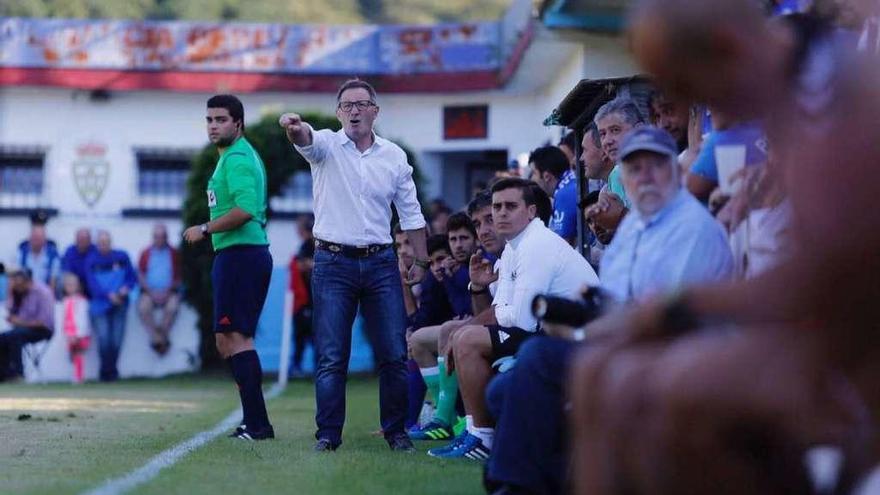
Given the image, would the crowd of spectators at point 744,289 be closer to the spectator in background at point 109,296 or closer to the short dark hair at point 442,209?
the short dark hair at point 442,209

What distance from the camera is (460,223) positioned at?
1297 cm

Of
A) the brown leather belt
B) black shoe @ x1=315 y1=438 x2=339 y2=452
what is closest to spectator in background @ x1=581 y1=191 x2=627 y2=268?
the brown leather belt

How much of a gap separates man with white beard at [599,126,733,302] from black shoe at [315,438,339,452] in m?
4.15

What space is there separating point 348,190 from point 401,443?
1.62 metres

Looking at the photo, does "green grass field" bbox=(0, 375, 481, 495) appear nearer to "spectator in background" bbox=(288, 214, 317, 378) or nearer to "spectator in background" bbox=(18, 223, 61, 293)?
"spectator in background" bbox=(288, 214, 317, 378)

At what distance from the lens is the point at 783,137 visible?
193 inches

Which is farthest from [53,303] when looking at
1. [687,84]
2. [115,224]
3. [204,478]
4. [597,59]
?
[687,84]

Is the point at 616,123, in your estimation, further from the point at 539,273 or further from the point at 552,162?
the point at 552,162

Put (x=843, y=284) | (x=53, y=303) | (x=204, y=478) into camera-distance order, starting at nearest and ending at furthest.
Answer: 1. (x=843, y=284)
2. (x=204, y=478)
3. (x=53, y=303)

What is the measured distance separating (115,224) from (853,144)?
23729 mm

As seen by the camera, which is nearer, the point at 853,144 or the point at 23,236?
the point at 853,144

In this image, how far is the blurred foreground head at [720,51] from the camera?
4.88 meters

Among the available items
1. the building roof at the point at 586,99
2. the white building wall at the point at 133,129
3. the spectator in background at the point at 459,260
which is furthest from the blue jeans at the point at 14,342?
the building roof at the point at 586,99

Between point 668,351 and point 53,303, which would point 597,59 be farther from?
point 668,351
